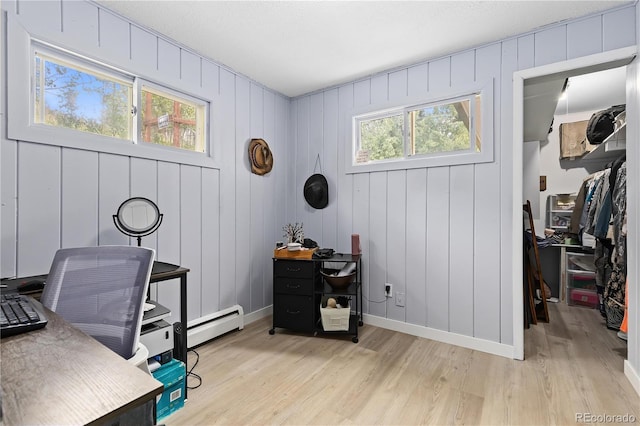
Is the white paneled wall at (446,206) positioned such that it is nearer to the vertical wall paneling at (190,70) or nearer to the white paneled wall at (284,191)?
the white paneled wall at (284,191)

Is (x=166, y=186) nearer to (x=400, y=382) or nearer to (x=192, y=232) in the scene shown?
(x=192, y=232)

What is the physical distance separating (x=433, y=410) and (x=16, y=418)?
186cm

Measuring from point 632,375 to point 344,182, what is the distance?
99.5 inches

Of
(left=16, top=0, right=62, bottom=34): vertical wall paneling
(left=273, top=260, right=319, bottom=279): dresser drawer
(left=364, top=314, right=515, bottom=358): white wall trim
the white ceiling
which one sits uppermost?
the white ceiling

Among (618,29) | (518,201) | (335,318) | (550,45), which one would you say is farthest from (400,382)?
(618,29)

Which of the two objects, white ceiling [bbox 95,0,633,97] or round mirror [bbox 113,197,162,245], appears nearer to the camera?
round mirror [bbox 113,197,162,245]

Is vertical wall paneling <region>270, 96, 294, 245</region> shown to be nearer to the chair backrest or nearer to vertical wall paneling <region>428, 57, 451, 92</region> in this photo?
vertical wall paneling <region>428, 57, 451, 92</region>

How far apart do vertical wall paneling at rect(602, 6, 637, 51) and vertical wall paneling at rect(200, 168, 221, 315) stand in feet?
10.1

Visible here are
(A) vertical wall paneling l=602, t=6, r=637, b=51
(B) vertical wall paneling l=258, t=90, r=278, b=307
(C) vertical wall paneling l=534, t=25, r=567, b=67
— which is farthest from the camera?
(B) vertical wall paneling l=258, t=90, r=278, b=307

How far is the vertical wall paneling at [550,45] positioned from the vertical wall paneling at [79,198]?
10.5 ft

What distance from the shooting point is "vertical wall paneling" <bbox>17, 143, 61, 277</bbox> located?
1.72m

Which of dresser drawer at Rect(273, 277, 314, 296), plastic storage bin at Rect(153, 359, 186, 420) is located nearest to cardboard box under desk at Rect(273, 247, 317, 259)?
dresser drawer at Rect(273, 277, 314, 296)

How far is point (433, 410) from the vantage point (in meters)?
1.75

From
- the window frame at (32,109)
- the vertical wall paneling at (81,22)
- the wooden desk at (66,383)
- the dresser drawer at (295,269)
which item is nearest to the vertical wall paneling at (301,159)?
the dresser drawer at (295,269)
